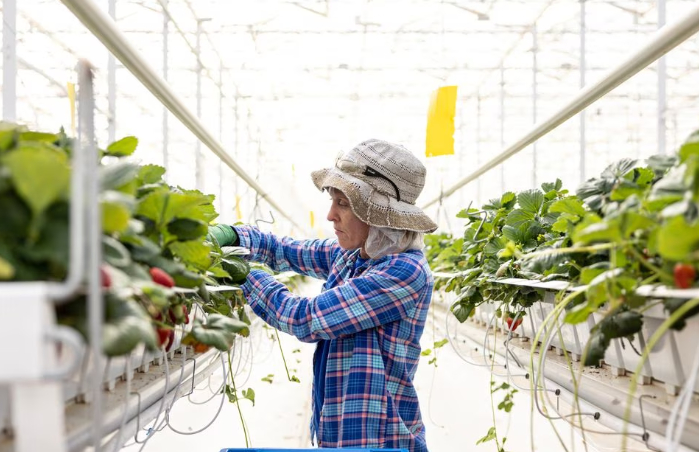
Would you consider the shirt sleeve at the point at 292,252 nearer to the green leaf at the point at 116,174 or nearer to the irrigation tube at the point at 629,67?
the irrigation tube at the point at 629,67

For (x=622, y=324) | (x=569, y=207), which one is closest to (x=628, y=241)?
(x=622, y=324)

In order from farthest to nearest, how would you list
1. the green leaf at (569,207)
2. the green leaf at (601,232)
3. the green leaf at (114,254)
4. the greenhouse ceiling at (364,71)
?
the greenhouse ceiling at (364,71) < the green leaf at (569,207) < the green leaf at (601,232) < the green leaf at (114,254)

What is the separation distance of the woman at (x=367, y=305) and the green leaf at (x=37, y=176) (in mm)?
1055

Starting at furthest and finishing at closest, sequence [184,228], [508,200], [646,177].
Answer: [508,200]
[646,177]
[184,228]

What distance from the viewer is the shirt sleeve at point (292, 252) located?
1.88 meters

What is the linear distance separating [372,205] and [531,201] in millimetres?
410

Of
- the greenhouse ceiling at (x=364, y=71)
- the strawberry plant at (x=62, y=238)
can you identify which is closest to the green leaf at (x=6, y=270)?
the strawberry plant at (x=62, y=238)

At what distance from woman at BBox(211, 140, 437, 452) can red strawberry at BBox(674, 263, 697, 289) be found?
1076 mm

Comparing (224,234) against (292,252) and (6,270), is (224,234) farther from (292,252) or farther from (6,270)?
(6,270)

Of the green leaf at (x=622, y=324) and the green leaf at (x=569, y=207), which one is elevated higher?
the green leaf at (x=569, y=207)

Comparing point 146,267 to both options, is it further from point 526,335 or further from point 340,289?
point 526,335

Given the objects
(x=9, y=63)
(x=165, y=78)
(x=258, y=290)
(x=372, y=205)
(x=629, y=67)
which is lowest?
(x=258, y=290)

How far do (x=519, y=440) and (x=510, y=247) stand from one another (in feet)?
8.52

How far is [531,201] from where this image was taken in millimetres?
1692
